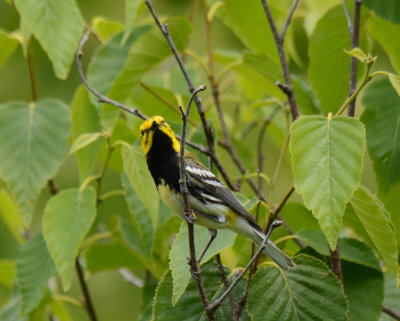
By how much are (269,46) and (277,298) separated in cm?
113

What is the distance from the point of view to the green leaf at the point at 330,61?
2674mm

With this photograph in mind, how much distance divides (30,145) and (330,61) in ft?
3.95

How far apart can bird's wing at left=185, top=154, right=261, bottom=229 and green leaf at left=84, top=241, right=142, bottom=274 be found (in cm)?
49

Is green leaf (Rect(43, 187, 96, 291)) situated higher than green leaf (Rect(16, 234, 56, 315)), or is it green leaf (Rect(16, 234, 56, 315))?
green leaf (Rect(43, 187, 96, 291))

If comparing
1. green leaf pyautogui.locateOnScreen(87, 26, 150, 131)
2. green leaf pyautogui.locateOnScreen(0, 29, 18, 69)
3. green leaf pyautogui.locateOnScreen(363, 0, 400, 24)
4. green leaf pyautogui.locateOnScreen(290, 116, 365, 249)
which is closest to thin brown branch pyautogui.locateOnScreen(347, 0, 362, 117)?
green leaf pyautogui.locateOnScreen(363, 0, 400, 24)

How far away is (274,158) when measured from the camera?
6.95 meters

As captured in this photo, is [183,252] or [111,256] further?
[111,256]

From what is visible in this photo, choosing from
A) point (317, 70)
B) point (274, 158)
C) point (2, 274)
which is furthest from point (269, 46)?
point (274, 158)

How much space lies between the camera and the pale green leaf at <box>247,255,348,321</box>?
2.27m

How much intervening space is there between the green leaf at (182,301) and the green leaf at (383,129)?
659 millimetres

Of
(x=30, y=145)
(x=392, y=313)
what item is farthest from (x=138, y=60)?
(x=392, y=313)

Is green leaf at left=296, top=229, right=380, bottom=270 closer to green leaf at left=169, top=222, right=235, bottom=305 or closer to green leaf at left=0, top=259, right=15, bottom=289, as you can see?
green leaf at left=169, top=222, right=235, bottom=305

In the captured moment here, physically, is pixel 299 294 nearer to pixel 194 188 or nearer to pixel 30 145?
pixel 194 188

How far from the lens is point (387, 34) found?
110 inches
